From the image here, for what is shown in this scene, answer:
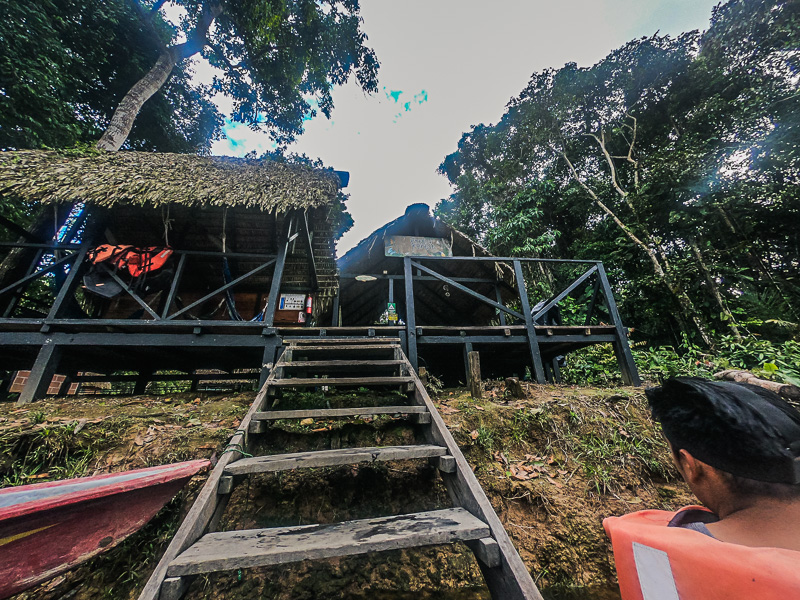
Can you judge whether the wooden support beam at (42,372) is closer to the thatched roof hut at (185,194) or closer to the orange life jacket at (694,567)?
the thatched roof hut at (185,194)

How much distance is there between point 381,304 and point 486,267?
399 cm

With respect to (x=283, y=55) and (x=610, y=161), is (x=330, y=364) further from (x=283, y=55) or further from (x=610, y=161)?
(x=610, y=161)

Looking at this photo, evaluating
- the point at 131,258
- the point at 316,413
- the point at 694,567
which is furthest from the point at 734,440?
the point at 131,258

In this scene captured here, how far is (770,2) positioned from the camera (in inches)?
391

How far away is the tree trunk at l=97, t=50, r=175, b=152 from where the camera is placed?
7.59 m

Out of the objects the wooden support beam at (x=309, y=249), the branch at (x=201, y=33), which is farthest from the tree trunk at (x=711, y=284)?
the branch at (x=201, y=33)

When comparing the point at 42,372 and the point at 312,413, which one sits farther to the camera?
the point at 42,372

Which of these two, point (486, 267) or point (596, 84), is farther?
point (596, 84)

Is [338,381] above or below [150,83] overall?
below

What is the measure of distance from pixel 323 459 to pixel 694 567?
1850mm

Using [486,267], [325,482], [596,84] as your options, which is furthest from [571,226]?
[325,482]

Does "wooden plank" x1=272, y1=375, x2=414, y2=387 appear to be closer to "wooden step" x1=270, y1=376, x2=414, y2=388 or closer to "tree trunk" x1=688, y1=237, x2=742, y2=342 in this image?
"wooden step" x1=270, y1=376, x2=414, y2=388

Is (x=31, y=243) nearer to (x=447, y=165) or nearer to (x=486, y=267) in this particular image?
(x=486, y=267)

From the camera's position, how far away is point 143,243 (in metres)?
6.54
